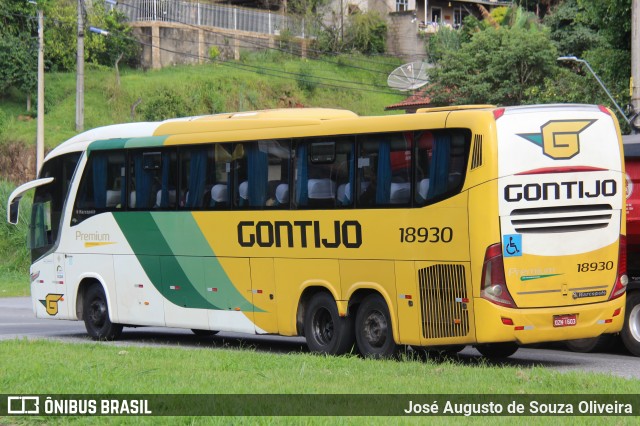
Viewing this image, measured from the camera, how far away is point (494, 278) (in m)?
14.3

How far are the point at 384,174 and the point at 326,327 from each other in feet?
8.49

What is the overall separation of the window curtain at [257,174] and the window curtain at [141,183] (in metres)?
2.38

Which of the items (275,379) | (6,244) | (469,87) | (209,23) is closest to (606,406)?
(275,379)

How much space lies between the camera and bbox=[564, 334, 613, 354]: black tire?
704 inches

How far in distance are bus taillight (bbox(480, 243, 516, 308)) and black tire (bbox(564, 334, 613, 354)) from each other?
4.09 m

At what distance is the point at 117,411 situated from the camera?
1012 cm

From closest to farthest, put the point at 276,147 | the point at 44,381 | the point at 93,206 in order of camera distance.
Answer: the point at 44,381, the point at 276,147, the point at 93,206

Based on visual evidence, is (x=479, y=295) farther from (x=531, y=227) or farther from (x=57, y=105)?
(x=57, y=105)

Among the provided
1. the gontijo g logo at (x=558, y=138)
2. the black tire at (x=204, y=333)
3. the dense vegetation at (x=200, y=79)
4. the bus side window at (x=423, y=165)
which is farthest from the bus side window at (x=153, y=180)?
the dense vegetation at (x=200, y=79)

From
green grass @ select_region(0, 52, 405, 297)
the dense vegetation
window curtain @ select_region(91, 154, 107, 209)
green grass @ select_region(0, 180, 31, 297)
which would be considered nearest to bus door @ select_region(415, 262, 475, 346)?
window curtain @ select_region(91, 154, 107, 209)

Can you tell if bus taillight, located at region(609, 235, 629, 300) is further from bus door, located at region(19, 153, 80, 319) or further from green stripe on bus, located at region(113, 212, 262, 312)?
bus door, located at region(19, 153, 80, 319)

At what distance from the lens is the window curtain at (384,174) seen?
15586mm

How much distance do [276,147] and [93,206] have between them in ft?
15.0

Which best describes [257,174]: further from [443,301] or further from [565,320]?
[565,320]
